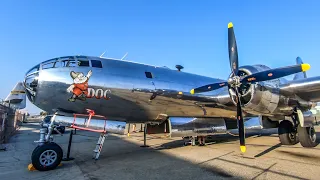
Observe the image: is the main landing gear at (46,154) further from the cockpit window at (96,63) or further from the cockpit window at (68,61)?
the cockpit window at (96,63)

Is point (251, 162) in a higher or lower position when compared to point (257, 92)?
lower

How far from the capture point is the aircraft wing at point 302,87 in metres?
8.39

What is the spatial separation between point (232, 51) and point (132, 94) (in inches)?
192

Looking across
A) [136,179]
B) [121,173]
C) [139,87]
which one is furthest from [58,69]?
[136,179]

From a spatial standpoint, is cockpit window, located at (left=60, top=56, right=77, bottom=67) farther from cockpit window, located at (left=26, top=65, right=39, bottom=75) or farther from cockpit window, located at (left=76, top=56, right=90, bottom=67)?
cockpit window, located at (left=26, top=65, right=39, bottom=75)

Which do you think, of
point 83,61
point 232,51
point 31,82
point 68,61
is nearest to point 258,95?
point 232,51

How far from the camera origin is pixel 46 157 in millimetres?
6949

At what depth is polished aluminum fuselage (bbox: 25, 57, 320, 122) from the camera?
7652mm

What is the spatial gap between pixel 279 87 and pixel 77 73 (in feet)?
26.3

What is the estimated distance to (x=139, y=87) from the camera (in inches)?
347

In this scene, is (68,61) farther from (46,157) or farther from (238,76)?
(238,76)

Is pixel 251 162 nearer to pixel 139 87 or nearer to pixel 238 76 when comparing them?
→ pixel 238 76

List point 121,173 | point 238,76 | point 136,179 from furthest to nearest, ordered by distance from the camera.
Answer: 1. point 238,76
2. point 121,173
3. point 136,179

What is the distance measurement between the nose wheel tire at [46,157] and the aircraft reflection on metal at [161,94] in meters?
0.03
